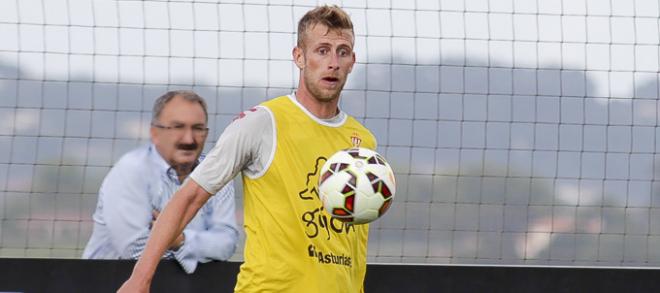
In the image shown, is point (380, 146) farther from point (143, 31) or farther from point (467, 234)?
point (143, 31)

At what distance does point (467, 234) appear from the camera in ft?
28.3

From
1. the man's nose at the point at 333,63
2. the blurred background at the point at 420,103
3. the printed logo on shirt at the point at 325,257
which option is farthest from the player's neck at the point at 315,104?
the blurred background at the point at 420,103

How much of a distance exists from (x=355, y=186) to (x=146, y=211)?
8.21 ft

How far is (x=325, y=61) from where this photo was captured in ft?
16.7

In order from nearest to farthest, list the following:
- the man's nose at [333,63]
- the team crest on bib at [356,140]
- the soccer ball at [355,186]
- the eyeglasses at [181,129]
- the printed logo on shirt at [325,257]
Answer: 1. the soccer ball at [355,186]
2. the printed logo on shirt at [325,257]
3. the man's nose at [333,63]
4. the team crest on bib at [356,140]
5. the eyeglasses at [181,129]

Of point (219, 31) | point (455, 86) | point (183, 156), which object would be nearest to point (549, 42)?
point (455, 86)

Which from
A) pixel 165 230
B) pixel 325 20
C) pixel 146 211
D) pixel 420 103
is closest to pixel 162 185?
pixel 146 211

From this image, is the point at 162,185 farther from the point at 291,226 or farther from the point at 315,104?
the point at 291,226

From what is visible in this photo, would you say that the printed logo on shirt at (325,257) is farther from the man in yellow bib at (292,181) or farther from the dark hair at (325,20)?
the dark hair at (325,20)

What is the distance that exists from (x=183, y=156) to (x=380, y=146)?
1665mm

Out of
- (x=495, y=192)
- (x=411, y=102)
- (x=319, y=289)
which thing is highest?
(x=411, y=102)

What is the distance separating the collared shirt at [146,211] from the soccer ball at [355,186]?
2380mm

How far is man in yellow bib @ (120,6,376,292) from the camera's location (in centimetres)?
489

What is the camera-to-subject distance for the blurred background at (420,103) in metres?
8.32
